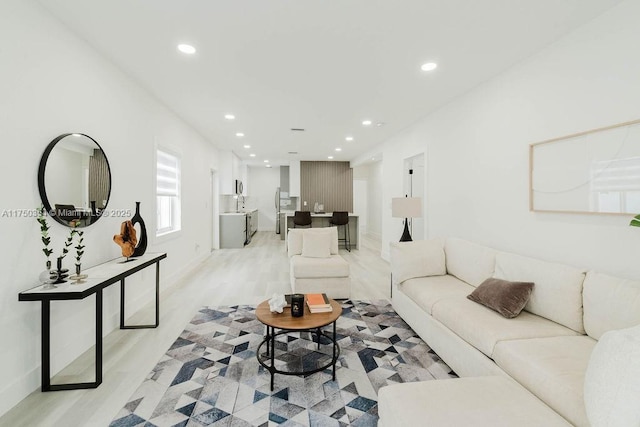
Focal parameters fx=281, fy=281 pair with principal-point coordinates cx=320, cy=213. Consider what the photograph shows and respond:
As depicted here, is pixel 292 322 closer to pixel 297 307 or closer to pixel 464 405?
pixel 297 307

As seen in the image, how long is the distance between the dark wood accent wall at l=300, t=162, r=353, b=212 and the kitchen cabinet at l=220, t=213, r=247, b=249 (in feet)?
8.82

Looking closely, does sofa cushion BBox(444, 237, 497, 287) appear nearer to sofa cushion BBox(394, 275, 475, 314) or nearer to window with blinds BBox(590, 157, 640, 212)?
sofa cushion BBox(394, 275, 475, 314)

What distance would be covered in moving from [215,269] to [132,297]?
209 centimetres

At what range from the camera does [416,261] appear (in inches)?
123

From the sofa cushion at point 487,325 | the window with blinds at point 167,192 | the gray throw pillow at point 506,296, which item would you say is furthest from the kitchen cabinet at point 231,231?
the gray throw pillow at point 506,296

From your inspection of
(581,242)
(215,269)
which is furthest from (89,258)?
(581,242)

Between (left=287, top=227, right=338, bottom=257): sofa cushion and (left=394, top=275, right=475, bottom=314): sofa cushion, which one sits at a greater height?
(left=287, top=227, right=338, bottom=257): sofa cushion

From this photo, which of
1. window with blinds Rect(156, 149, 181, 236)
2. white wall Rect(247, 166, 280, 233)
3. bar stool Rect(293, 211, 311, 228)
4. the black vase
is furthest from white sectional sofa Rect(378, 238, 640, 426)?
white wall Rect(247, 166, 280, 233)

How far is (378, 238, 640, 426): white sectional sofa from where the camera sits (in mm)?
1162

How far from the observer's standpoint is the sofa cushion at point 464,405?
1.15 metres

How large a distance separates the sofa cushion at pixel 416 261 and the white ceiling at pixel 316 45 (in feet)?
6.20

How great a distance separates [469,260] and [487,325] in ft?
3.54

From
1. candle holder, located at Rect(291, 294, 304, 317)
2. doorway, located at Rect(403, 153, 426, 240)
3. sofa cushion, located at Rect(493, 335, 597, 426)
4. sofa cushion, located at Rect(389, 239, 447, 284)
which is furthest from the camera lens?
doorway, located at Rect(403, 153, 426, 240)

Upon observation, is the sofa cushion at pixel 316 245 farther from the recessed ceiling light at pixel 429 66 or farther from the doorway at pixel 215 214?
the doorway at pixel 215 214
